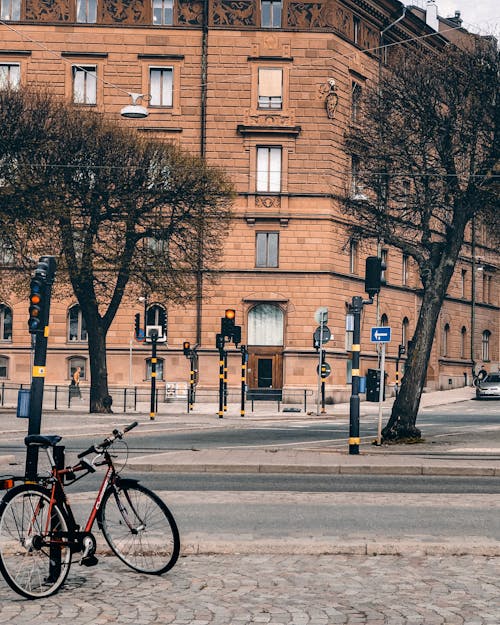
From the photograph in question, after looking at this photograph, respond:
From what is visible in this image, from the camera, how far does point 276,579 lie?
Result: 807cm

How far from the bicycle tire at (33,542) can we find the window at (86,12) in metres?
48.7

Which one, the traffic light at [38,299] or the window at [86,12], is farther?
the window at [86,12]

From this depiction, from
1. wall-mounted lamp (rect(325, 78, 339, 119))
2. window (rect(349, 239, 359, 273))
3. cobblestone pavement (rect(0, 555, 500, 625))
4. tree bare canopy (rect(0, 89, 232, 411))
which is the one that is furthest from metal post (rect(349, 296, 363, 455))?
window (rect(349, 239, 359, 273))

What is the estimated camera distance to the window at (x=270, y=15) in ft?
177

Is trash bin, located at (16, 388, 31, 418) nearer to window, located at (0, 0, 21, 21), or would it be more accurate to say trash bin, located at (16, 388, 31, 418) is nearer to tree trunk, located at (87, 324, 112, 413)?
tree trunk, located at (87, 324, 112, 413)

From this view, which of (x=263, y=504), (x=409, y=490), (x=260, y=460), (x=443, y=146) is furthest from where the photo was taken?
(x=443, y=146)

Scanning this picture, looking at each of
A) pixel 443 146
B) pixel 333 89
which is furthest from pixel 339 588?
pixel 333 89

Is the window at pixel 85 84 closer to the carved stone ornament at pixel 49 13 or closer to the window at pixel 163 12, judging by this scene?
the carved stone ornament at pixel 49 13

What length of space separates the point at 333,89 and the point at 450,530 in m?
44.5

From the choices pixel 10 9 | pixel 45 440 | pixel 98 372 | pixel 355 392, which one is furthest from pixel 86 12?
pixel 45 440

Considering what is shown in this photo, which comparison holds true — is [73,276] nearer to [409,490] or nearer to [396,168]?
[396,168]

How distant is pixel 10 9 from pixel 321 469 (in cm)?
4168

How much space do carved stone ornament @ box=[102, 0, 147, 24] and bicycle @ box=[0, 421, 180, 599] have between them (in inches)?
1892

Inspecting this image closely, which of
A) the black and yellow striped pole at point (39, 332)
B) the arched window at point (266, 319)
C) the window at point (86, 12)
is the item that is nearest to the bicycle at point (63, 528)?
the black and yellow striped pole at point (39, 332)
